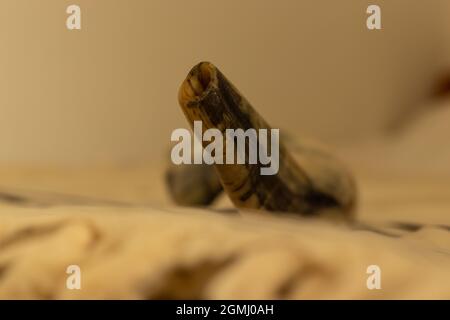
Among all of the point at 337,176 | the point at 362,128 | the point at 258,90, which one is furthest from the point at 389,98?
the point at 337,176

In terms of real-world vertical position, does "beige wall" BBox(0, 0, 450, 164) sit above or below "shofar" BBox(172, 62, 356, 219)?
above

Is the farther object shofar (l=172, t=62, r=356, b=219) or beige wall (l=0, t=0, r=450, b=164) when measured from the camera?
beige wall (l=0, t=0, r=450, b=164)

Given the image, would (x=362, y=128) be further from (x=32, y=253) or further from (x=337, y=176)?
(x=32, y=253)

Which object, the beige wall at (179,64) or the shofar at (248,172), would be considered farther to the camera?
the beige wall at (179,64)

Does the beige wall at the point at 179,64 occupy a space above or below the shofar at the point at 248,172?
above

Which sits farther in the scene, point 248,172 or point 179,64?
point 179,64
